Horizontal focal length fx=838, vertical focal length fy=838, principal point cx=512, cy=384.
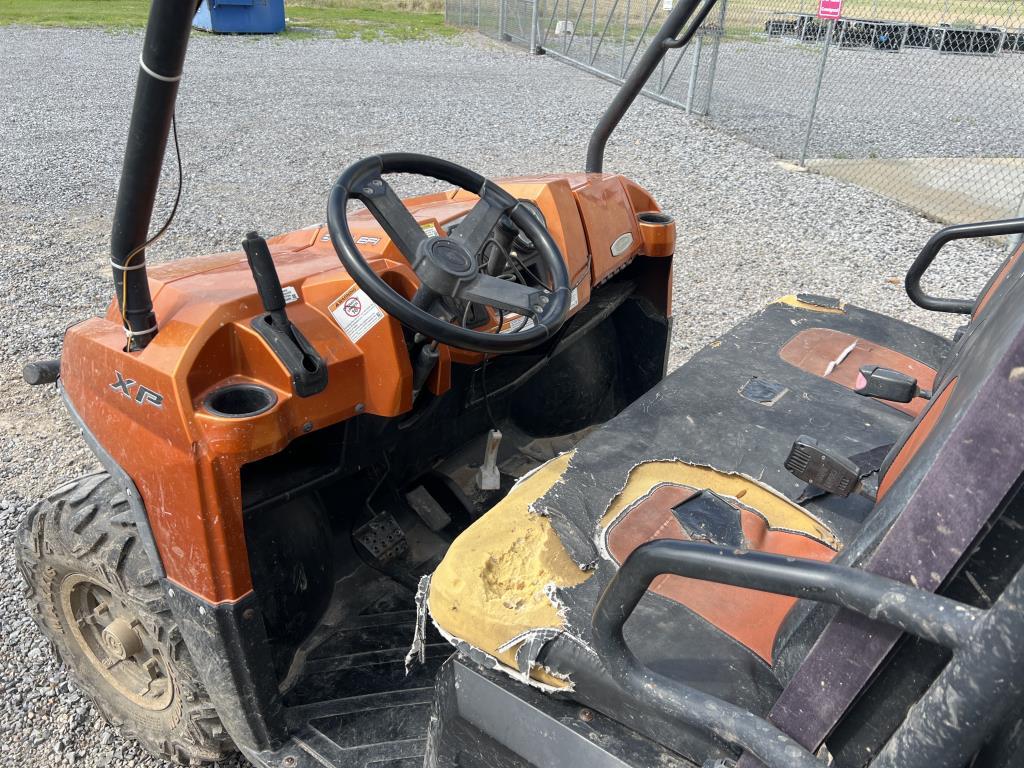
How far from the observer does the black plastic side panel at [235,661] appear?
1.66 meters

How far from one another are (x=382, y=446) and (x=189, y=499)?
0.59 meters

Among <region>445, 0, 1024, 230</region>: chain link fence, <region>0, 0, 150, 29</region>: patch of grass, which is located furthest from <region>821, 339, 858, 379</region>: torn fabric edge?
<region>0, 0, 150, 29</region>: patch of grass

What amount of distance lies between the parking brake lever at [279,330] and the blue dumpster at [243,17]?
698 inches

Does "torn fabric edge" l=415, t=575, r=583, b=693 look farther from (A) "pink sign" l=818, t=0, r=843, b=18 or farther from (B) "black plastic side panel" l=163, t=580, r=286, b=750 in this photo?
(A) "pink sign" l=818, t=0, r=843, b=18

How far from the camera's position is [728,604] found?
56.7 inches

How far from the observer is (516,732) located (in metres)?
1.36

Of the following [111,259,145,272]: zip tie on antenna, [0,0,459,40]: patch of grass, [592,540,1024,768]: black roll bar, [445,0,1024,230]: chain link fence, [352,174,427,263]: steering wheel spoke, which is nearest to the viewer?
[592,540,1024,768]: black roll bar

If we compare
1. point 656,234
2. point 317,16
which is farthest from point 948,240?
point 317,16

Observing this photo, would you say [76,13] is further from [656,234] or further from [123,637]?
[123,637]

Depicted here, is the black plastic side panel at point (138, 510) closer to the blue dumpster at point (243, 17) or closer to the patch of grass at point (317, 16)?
the patch of grass at point (317, 16)

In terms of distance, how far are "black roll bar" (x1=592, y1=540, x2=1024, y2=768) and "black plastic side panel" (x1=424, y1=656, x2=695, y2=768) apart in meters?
0.21

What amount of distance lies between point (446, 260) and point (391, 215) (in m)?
0.19

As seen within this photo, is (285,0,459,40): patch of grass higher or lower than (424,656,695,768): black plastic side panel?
lower

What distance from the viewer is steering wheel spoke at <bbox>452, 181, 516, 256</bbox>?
190cm
